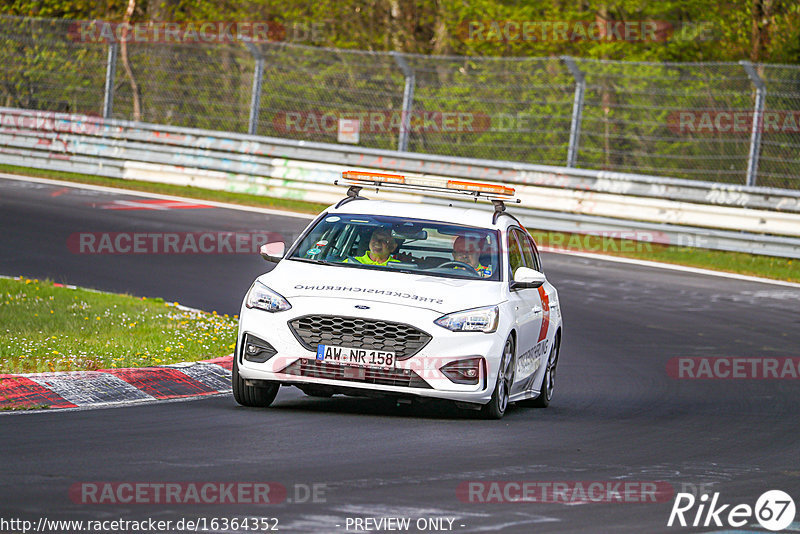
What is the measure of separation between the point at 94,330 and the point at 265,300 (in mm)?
3403

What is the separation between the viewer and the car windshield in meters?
10.5

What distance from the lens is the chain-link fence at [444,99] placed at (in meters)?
22.7

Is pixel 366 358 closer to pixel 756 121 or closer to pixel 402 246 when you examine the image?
pixel 402 246

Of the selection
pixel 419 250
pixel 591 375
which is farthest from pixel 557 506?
pixel 591 375

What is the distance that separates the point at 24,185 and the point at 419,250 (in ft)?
55.7

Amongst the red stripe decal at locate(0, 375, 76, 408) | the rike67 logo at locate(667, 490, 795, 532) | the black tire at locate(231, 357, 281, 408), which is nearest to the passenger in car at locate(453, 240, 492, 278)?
the black tire at locate(231, 357, 281, 408)

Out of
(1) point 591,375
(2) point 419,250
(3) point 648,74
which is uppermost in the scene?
(3) point 648,74

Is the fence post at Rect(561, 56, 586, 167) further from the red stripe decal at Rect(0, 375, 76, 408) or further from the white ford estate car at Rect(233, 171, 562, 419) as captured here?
the red stripe decal at Rect(0, 375, 76, 408)

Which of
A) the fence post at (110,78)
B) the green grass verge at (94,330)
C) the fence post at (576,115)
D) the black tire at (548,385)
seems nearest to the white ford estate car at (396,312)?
the black tire at (548,385)

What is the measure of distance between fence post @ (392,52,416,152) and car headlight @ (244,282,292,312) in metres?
15.6

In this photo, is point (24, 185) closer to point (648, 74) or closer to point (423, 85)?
point (423, 85)

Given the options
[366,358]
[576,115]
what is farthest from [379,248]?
[576,115]

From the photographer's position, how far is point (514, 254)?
1117 cm

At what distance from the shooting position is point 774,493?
757cm
